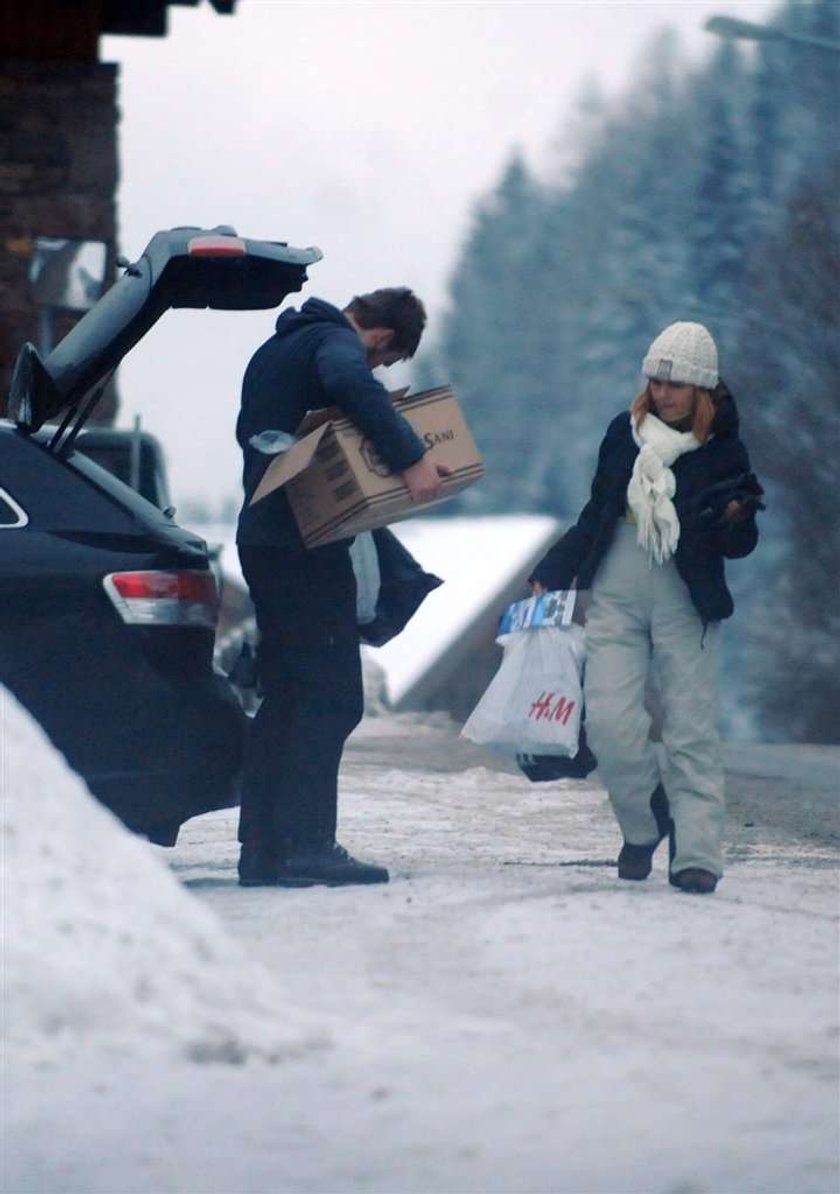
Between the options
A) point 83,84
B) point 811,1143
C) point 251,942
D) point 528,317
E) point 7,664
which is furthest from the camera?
point 528,317

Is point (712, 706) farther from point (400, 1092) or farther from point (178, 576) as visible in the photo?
point (400, 1092)

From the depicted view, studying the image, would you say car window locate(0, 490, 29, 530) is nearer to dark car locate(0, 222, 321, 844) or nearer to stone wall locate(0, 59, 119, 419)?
dark car locate(0, 222, 321, 844)

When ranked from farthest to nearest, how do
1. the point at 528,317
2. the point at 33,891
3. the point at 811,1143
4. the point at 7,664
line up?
1. the point at 528,317
2. the point at 7,664
3. the point at 33,891
4. the point at 811,1143

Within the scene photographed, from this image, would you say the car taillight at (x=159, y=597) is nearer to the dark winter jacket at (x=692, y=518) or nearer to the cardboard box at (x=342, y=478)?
the cardboard box at (x=342, y=478)

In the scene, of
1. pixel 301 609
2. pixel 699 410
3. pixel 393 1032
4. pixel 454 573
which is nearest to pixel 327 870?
pixel 301 609

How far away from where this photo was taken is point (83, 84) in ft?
58.1

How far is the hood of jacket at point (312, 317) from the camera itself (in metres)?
7.45

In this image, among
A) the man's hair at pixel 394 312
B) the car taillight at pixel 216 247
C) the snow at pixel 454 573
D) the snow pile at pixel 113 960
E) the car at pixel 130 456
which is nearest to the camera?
the snow pile at pixel 113 960

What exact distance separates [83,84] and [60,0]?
596 mm

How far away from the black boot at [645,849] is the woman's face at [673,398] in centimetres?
108

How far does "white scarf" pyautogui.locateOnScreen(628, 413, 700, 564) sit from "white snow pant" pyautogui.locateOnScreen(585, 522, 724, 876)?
0.35 ft

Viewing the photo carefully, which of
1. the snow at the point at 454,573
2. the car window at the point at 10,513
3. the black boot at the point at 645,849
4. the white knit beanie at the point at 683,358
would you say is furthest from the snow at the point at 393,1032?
the snow at the point at 454,573

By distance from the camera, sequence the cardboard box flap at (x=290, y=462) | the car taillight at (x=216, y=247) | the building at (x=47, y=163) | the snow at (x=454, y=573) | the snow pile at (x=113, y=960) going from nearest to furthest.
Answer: the snow pile at (x=113, y=960), the cardboard box flap at (x=290, y=462), the car taillight at (x=216, y=247), the building at (x=47, y=163), the snow at (x=454, y=573)

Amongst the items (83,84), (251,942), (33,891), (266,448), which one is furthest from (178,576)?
(83,84)
